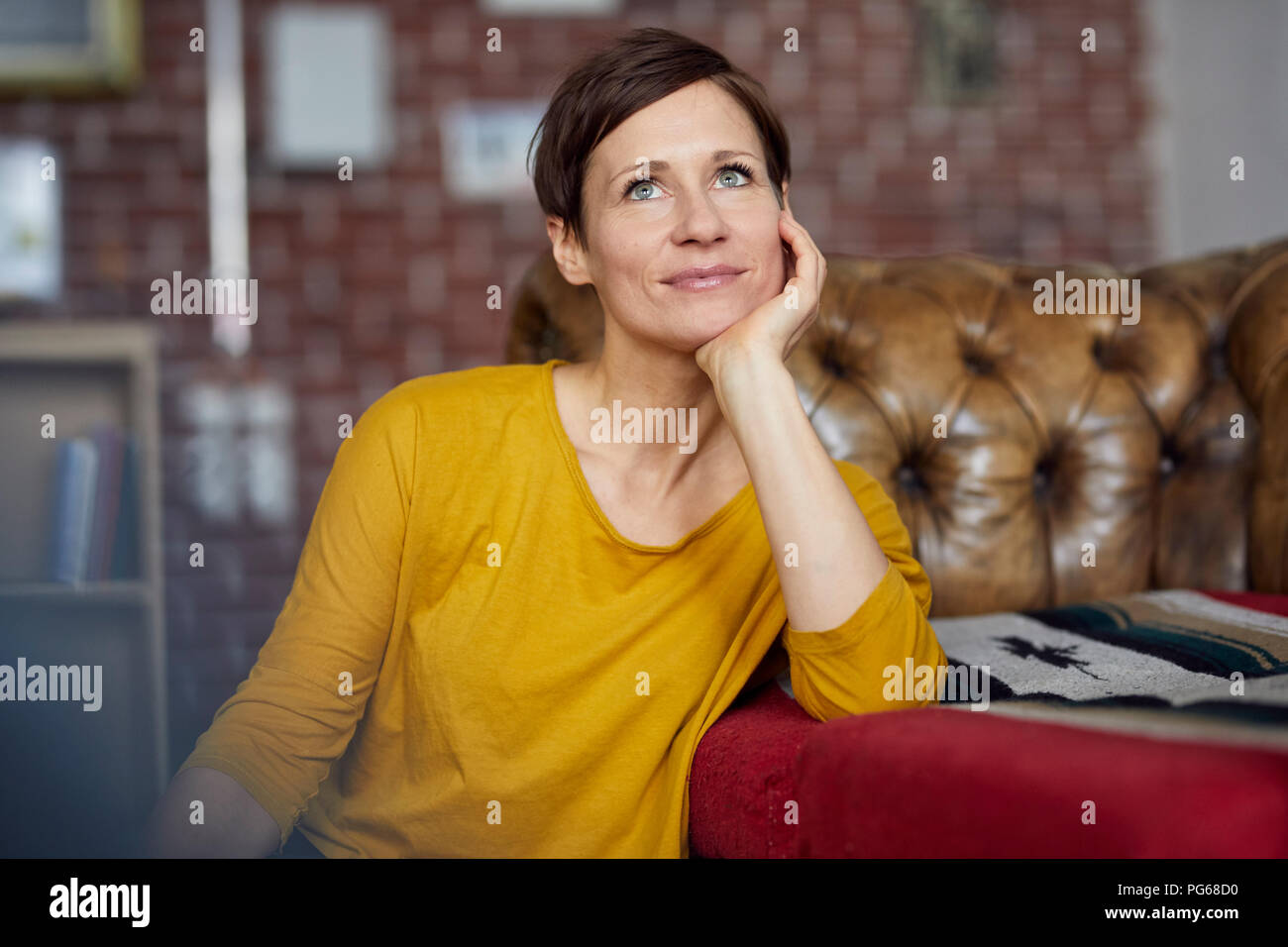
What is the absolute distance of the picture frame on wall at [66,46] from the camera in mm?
2197

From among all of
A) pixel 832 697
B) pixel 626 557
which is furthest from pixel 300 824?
pixel 832 697

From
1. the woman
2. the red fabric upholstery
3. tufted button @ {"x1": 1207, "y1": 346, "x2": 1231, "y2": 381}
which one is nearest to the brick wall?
tufted button @ {"x1": 1207, "y1": 346, "x2": 1231, "y2": 381}

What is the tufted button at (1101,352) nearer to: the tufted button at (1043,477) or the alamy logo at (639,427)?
the tufted button at (1043,477)

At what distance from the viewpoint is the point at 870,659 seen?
2.97ft

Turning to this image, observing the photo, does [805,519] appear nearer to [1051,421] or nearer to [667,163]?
[667,163]

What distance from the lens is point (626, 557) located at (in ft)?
3.32

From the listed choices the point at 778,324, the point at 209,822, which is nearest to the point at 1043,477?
the point at 778,324

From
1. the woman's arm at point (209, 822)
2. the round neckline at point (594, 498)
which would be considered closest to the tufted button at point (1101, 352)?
the round neckline at point (594, 498)

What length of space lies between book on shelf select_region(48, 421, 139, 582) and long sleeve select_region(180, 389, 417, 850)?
0.89 m

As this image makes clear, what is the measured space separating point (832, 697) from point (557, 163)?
629mm

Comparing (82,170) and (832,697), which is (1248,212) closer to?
(832,697)

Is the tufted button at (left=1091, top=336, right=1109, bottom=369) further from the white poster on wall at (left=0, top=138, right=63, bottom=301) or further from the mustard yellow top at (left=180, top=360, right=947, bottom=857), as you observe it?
the white poster on wall at (left=0, top=138, right=63, bottom=301)

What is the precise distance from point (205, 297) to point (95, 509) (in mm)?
835

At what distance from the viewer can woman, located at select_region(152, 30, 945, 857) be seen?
92cm
